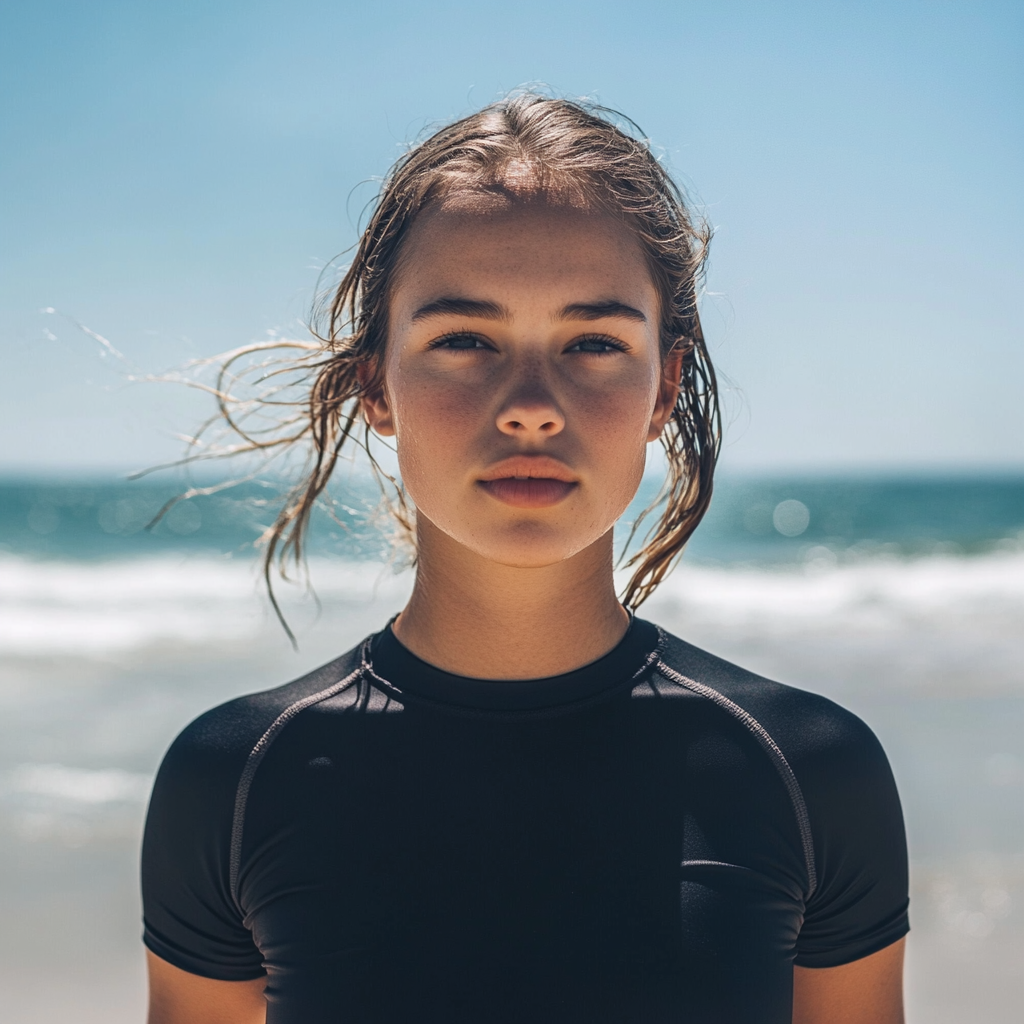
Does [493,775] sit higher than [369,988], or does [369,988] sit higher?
[493,775]

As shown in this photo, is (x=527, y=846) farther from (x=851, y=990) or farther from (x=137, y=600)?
(x=137, y=600)

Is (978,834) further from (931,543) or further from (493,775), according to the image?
(931,543)

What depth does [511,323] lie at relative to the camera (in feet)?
5.12

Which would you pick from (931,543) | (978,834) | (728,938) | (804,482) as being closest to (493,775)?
(728,938)

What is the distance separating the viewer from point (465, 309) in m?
1.57

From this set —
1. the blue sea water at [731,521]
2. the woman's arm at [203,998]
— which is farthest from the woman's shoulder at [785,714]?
the blue sea water at [731,521]

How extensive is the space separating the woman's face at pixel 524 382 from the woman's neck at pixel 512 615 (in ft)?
0.36

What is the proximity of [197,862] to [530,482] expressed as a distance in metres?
0.76

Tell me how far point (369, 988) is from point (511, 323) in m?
0.95

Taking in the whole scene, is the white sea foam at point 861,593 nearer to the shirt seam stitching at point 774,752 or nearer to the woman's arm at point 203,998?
the shirt seam stitching at point 774,752

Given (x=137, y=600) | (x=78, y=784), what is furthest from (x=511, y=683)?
(x=137, y=600)

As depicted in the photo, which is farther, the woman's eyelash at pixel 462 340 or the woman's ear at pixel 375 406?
the woman's ear at pixel 375 406

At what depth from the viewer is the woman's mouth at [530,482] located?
1.51 metres

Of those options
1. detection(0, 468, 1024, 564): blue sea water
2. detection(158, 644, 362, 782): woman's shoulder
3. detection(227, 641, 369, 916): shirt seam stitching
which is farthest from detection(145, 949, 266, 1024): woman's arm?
detection(0, 468, 1024, 564): blue sea water
